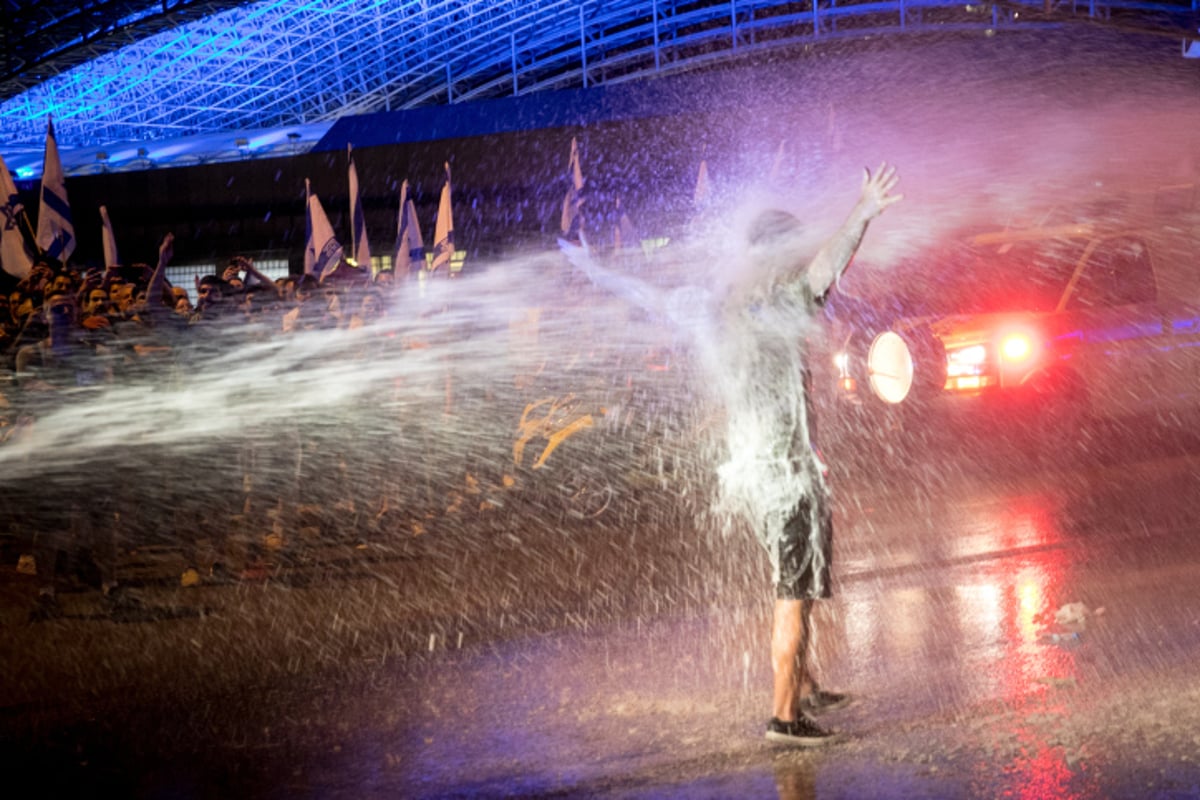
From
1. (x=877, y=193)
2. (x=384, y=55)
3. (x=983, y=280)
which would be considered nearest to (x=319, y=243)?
(x=983, y=280)

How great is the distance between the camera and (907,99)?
23.2 meters

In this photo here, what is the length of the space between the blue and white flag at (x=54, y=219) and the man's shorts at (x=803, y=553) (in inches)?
452

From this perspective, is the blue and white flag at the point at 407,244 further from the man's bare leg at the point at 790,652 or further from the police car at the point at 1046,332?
the man's bare leg at the point at 790,652

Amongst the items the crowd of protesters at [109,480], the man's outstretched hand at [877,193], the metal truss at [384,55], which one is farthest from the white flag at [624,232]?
the metal truss at [384,55]

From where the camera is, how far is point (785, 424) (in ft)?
15.3

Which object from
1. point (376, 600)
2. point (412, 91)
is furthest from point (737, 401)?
point (412, 91)

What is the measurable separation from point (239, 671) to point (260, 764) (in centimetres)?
147

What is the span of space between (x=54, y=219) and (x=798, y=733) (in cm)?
1194

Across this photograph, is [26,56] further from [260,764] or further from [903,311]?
[260,764]

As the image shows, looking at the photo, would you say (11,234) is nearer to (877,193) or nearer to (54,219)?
(54,219)

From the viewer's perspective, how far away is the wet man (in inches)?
181

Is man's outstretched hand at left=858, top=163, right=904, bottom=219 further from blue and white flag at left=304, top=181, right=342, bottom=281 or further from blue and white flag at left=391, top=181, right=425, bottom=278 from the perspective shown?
blue and white flag at left=304, top=181, right=342, bottom=281

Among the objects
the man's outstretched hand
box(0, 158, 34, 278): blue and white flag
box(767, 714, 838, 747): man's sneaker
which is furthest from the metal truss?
box(767, 714, 838, 747): man's sneaker

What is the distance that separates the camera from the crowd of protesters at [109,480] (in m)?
8.28
